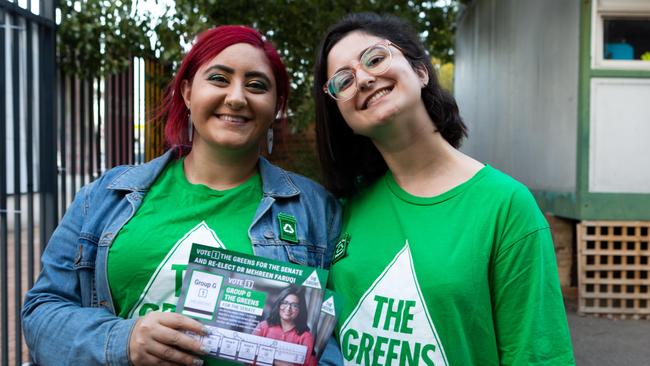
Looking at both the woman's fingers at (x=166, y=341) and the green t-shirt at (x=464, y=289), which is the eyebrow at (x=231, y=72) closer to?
the green t-shirt at (x=464, y=289)

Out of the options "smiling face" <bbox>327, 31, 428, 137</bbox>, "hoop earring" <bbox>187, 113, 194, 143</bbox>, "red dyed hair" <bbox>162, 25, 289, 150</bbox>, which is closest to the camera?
"smiling face" <bbox>327, 31, 428, 137</bbox>

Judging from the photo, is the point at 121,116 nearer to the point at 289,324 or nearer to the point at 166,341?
the point at 166,341

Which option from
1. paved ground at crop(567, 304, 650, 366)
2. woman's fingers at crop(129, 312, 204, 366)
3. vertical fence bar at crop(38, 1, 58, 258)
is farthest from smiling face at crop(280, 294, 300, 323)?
paved ground at crop(567, 304, 650, 366)

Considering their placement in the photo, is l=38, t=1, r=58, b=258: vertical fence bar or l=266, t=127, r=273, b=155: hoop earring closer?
l=266, t=127, r=273, b=155: hoop earring

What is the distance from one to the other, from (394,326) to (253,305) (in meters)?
0.43

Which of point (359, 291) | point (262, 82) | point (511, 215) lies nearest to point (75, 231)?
point (262, 82)

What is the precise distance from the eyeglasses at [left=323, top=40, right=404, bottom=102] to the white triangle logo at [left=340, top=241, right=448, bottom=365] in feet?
1.77

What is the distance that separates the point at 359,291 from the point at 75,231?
93cm

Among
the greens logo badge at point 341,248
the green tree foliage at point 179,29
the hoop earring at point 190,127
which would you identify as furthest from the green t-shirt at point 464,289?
the green tree foliage at point 179,29

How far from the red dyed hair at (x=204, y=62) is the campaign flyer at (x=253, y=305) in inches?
28.5

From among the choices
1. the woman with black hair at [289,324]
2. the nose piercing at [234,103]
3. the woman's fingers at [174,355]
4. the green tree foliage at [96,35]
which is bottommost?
the woman's fingers at [174,355]

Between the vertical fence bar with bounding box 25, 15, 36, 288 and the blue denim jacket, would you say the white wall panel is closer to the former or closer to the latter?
the blue denim jacket

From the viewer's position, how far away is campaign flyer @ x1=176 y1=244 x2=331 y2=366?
1.77 metres

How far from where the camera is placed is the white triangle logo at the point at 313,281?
1.81 meters
